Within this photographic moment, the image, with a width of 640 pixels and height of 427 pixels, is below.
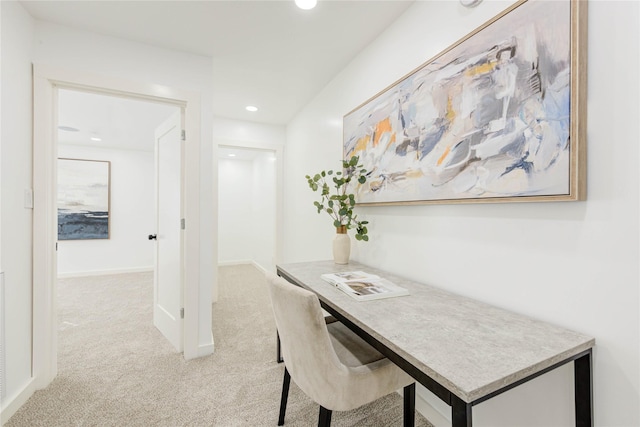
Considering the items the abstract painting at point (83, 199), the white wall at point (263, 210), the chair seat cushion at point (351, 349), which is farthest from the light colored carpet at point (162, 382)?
the abstract painting at point (83, 199)

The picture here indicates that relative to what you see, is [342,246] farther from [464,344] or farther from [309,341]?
[464,344]

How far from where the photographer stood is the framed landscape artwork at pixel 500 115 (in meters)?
0.92

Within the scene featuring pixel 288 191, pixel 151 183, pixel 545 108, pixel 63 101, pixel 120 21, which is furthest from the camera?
pixel 151 183

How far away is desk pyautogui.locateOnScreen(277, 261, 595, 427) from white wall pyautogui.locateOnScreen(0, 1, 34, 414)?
1791mm

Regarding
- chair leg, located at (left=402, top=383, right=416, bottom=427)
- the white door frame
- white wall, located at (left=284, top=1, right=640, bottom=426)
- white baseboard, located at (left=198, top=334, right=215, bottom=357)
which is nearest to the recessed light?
the white door frame

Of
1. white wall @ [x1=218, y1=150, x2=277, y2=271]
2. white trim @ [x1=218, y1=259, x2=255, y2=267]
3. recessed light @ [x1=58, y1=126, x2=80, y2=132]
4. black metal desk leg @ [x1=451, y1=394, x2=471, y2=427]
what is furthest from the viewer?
white trim @ [x1=218, y1=259, x2=255, y2=267]

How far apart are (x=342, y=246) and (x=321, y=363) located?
104cm

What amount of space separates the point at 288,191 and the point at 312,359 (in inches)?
109

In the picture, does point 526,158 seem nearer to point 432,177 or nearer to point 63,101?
point 432,177

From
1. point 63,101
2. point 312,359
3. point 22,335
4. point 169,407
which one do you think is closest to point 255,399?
point 169,407

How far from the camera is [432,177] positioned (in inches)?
56.2

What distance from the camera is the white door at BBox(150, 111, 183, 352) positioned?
88.2 inches

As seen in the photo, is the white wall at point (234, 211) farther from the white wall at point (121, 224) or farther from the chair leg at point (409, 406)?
the chair leg at point (409, 406)

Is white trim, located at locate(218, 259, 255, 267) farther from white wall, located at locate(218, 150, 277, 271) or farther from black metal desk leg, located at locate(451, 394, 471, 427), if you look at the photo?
black metal desk leg, located at locate(451, 394, 471, 427)
